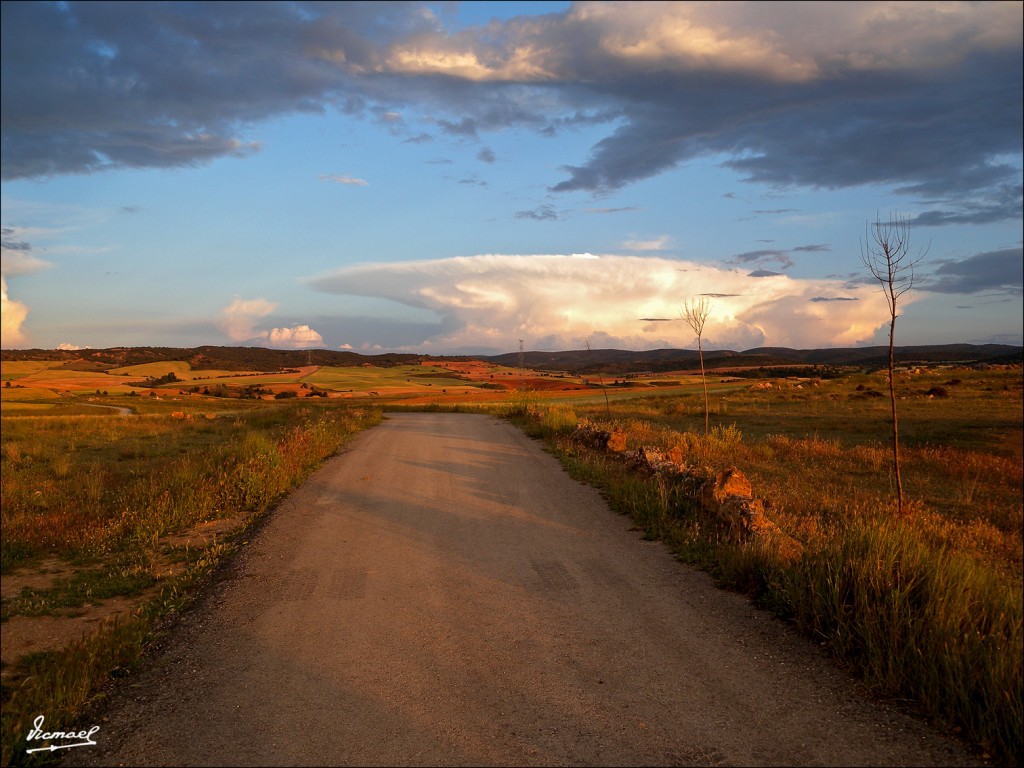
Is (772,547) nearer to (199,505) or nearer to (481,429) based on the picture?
(199,505)

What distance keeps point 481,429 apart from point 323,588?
16.6 m

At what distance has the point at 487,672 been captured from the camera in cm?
451

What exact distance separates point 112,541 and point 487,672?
7186 millimetres

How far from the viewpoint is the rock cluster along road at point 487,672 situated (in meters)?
3.59

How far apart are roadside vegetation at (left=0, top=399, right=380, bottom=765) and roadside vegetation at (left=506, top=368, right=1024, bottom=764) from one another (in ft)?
17.3

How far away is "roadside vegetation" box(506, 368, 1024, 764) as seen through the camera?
402cm

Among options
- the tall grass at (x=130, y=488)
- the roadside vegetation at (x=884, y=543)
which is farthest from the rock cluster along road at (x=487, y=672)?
the tall grass at (x=130, y=488)

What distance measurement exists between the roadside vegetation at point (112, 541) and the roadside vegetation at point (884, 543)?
17.3ft

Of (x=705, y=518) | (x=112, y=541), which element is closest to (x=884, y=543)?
(x=705, y=518)

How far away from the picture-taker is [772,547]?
21.9ft

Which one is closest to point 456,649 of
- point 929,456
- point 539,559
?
point 539,559
